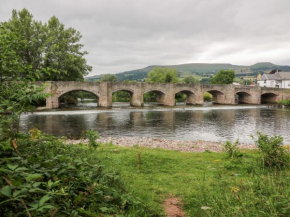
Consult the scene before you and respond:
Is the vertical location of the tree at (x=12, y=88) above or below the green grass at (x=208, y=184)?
above

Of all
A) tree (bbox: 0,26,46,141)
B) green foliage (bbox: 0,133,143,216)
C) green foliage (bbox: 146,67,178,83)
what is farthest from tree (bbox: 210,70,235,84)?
tree (bbox: 0,26,46,141)

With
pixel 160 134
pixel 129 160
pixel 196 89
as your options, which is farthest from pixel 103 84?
pixel 129 160

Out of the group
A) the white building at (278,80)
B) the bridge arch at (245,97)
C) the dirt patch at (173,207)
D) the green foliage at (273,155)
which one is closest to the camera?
the dirt patch at (173,207)

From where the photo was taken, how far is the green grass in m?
3.06

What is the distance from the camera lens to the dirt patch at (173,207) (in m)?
3.66

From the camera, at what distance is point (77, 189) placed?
2643 millimetres

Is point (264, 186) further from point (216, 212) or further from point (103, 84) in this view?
point (103, 84)

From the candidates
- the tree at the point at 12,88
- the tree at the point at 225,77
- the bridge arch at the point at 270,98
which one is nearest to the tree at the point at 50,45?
the tree at the point at 12,88

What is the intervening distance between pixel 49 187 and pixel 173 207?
8.69 ft

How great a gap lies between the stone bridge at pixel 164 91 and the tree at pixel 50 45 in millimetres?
3144

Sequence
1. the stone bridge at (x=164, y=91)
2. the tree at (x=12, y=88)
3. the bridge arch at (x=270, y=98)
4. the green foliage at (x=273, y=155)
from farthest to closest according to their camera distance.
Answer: the bridge arch at (x=270, y=98)
the stone bridge at (x=164, y=91)
the green foliage at (x=273, y=155)
the tree at (x=12, y=88)

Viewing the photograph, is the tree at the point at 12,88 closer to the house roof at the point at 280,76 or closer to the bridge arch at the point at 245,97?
the bridge arch at the point at 245,97

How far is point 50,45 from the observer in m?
36.1

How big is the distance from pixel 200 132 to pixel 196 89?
85.0 ft
